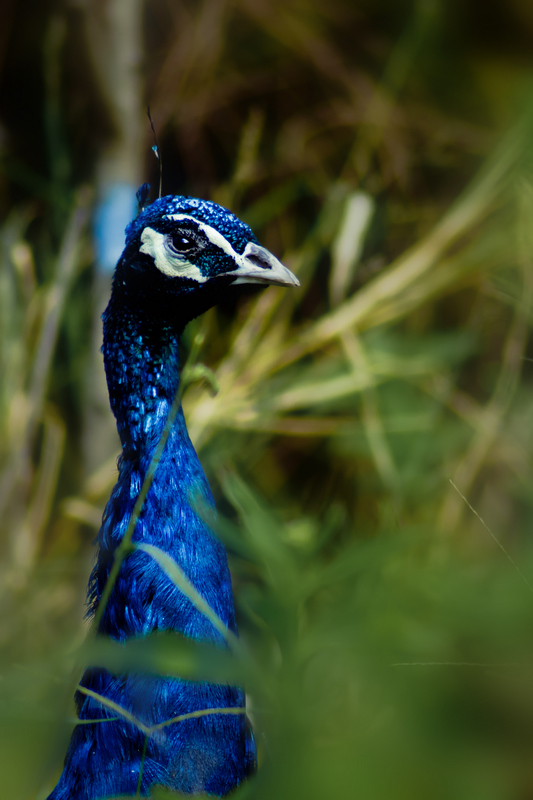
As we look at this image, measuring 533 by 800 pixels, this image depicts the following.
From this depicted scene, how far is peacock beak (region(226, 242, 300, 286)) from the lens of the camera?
18.3 inches

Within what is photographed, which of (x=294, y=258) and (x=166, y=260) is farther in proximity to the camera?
(x=294, y=258)

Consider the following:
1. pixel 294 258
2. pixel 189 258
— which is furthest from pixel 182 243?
pixel 294 258

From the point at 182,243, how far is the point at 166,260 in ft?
0.07

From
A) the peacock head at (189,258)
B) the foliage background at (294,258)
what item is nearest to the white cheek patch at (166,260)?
the peacock head at (189,258)

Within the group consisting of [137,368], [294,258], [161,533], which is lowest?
[161,533]

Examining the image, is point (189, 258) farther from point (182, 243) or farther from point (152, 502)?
point (152, 502)

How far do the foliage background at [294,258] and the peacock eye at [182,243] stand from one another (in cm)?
31

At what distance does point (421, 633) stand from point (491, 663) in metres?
0.04

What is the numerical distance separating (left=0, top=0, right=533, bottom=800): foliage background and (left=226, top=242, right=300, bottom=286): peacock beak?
326 mm

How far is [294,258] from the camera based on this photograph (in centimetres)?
113

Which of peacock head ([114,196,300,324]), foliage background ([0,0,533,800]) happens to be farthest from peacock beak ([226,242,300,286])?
foliage background ([0,0,533,800])

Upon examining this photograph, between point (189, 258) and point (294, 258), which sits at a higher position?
point (294, 258)

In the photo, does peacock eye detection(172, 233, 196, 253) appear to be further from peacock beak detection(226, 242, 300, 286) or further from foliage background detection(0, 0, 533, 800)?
foliage background detection(0, 0, 533, 800)

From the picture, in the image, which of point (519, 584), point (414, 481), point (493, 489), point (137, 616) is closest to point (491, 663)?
point (519, 584)
